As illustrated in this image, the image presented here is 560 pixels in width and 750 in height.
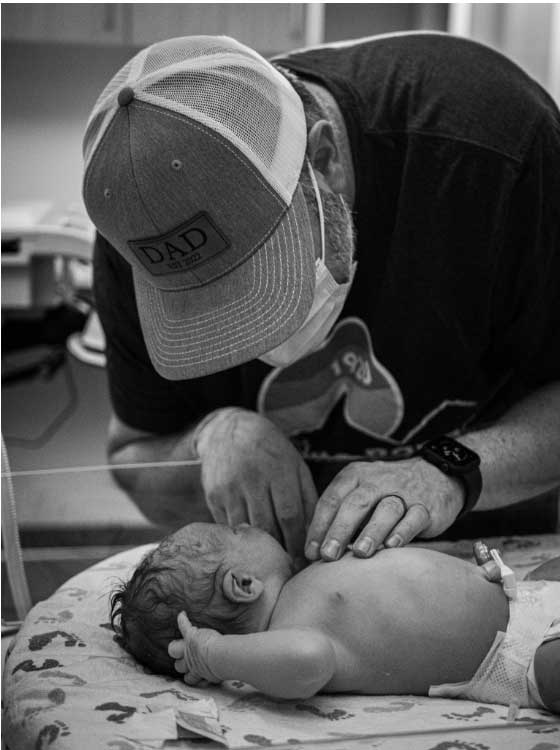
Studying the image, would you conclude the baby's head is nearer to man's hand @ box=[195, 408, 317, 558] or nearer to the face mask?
man's hand @ box=[195, 408, 317, 558]

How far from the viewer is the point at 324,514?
3.21 ft

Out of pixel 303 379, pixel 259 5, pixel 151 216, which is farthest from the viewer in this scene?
pixel 259 5

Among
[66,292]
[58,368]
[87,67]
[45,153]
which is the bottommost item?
[58,368]

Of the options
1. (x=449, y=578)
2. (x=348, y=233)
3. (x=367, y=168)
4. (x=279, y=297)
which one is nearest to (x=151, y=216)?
(x=279, y=297)

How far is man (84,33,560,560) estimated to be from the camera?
86cm

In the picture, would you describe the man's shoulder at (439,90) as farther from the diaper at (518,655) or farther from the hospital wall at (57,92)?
the hospital wall at (57,92)

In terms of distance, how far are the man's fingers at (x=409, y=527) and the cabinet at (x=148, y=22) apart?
8.68ft

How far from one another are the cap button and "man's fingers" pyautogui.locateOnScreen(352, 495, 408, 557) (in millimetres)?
454

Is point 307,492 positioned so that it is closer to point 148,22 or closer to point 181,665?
point 181,665

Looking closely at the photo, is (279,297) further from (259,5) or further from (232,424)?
(259,5)

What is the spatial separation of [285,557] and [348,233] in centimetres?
35

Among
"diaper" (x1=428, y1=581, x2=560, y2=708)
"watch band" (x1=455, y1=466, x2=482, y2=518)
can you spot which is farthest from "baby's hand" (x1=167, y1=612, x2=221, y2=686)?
"watch band" (x1=455, y1=466, x2=482, y2=518)

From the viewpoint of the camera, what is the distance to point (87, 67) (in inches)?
138

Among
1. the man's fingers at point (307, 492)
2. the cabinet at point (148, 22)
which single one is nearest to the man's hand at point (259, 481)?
the man's fingers at point (307, 492)
